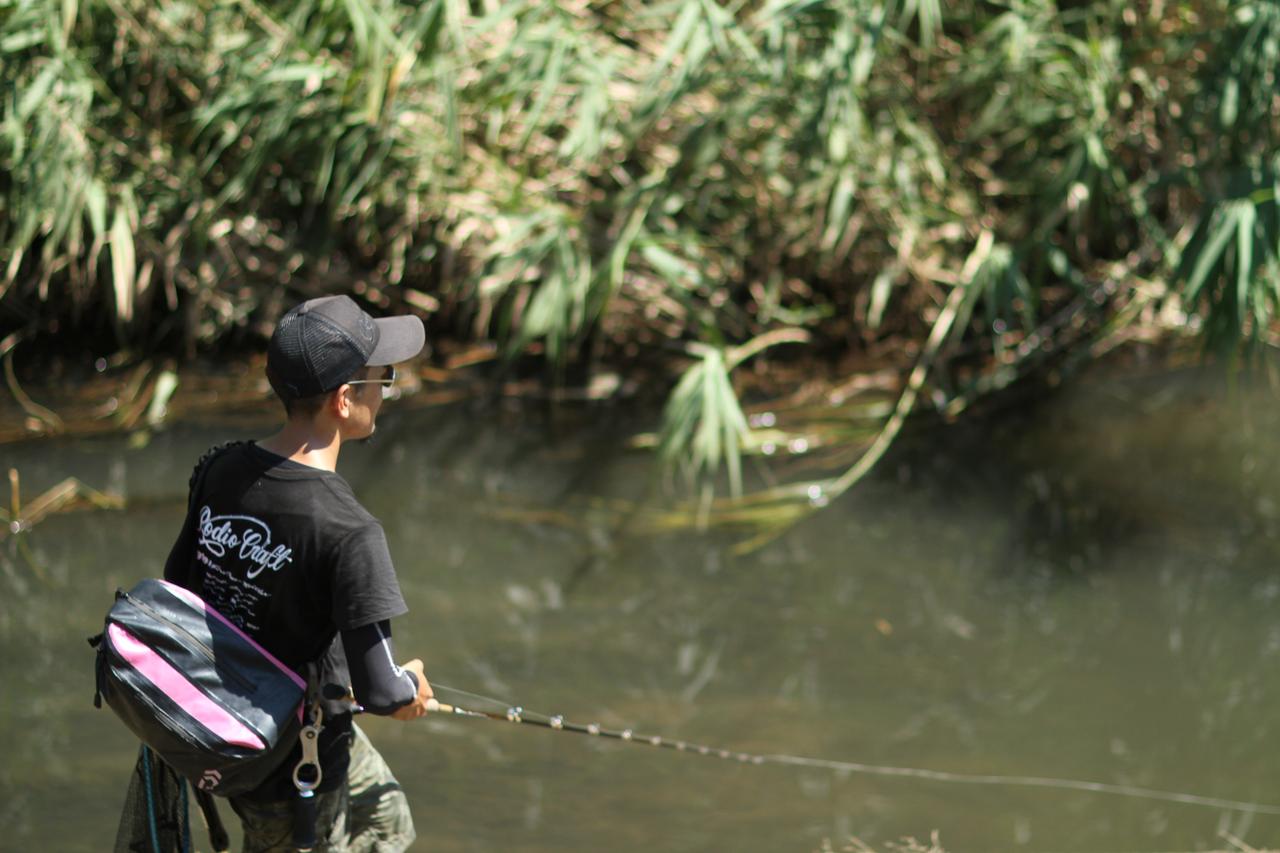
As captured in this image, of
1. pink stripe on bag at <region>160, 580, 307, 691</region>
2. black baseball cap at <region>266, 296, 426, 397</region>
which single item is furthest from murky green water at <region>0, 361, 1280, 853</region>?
black baseball cap at <region>266, 296, 426, 397</region>

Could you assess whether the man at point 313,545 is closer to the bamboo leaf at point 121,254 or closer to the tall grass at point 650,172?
the tall grass at point 650,172

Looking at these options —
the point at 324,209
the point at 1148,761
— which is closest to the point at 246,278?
the point at 324,209

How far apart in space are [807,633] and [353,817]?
1.66m

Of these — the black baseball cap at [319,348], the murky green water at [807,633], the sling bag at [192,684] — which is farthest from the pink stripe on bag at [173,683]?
the murky green water at [807,633]

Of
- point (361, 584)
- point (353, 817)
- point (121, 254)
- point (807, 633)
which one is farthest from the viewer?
point (121, 254)

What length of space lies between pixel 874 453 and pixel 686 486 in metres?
0.57

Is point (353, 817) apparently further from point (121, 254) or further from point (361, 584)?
point (121, 254)

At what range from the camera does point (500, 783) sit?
2.93m

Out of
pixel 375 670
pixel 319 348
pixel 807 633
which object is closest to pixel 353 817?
pixel 375 670

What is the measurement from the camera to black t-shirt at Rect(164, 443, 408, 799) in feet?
5.74

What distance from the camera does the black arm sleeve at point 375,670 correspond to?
1.76 metres

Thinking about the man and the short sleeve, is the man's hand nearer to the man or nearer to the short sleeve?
the man

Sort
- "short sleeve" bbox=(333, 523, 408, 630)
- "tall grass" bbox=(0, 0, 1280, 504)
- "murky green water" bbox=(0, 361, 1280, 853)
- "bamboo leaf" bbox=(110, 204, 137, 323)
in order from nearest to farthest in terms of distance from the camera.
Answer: "short sleeve" bbox=(333, 523, 408, 630) < "murky green water" bbox=(0, 361, 1280, 853) < "tall grass" bbox=(0, 0, 1280, 504) < "bamboo leaf" bbox=(110, 204, 137, 323)

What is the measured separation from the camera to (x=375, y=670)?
5.78ft
